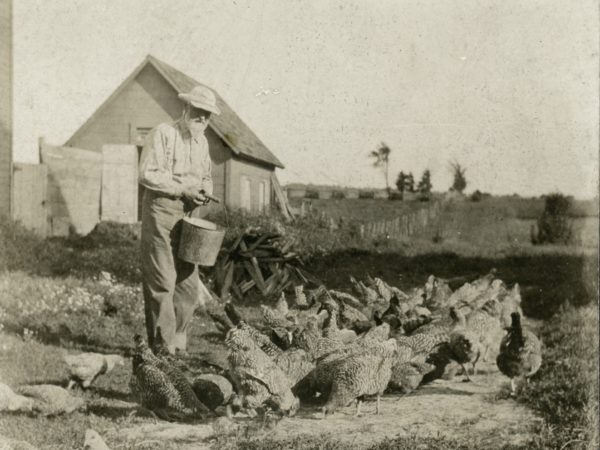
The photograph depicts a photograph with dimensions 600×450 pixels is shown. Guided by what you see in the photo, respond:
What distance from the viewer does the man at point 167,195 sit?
18.6 feet

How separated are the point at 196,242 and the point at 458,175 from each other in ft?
23.1

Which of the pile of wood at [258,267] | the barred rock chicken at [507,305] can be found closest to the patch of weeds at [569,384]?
the barred rock chicken at [507,305]

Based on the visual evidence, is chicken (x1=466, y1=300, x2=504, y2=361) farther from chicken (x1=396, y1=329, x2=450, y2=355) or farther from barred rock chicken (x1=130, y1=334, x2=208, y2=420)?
barred rock chicken (x1=130, y1=334, x2=208, y2=420)

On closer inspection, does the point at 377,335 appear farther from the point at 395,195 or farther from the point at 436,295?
the point at 395,195

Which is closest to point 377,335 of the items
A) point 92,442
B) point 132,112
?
point 92,442

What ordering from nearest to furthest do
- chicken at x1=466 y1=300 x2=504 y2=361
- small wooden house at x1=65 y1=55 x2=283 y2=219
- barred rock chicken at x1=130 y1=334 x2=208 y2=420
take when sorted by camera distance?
1. barred rock chicken at x1=130 y1=334 x2=208 y2=420
2. chicken at x1=466 y1=300 x2=504 y2=361
3. small wooden house at x1=65 y1=55 x2=283 y2=219

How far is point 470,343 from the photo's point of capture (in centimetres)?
571

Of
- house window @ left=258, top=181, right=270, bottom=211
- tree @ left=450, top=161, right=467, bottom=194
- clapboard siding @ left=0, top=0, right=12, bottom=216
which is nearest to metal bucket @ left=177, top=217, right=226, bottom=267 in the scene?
clapboard siding @ left=0, top=0, right=12, bottom=216

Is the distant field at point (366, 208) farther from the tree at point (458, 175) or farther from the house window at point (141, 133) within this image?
the house window at point (141, 133)

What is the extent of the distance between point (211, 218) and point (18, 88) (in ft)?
16.1

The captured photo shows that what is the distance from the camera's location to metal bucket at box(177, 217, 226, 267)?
5.62 meters

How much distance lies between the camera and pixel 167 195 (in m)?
5.68

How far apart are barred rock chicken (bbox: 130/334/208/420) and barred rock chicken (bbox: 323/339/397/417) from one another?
3.43ft

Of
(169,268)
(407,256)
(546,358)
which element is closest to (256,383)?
(169,268)
